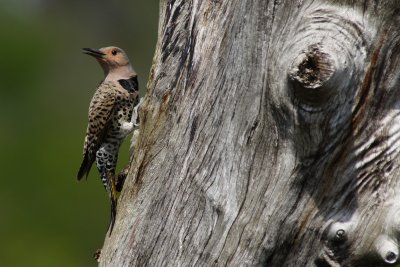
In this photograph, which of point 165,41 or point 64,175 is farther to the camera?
point 64,175

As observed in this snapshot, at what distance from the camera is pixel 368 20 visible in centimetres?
452

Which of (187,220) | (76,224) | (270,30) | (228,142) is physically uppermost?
(270,30)

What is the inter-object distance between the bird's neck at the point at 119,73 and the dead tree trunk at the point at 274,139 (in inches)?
101

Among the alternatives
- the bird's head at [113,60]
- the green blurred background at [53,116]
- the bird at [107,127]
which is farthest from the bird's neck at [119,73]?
the green blurred background at [53,116]

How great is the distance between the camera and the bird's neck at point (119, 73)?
24.9 ft

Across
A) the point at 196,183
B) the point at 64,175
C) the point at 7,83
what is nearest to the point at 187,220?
the point at 196,183

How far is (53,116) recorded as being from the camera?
23891 mm

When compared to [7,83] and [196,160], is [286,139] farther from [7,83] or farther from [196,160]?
[7,83]

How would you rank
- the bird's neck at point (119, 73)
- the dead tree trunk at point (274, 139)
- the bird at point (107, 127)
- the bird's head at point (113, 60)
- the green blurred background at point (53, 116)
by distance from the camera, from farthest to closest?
the green blurred background at point (53, 116), the bird's head at point (113, 60), the bird's neck at point (119, 73), the bird at point (107, 127), the dead tree trunk at point (274, 139)

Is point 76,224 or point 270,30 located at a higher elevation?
point 270,30

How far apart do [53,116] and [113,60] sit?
1634cm

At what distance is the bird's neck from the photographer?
758cm

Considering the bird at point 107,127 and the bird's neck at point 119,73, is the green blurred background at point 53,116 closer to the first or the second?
the bird's neck at point 119,73

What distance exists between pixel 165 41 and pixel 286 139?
2.71ft
